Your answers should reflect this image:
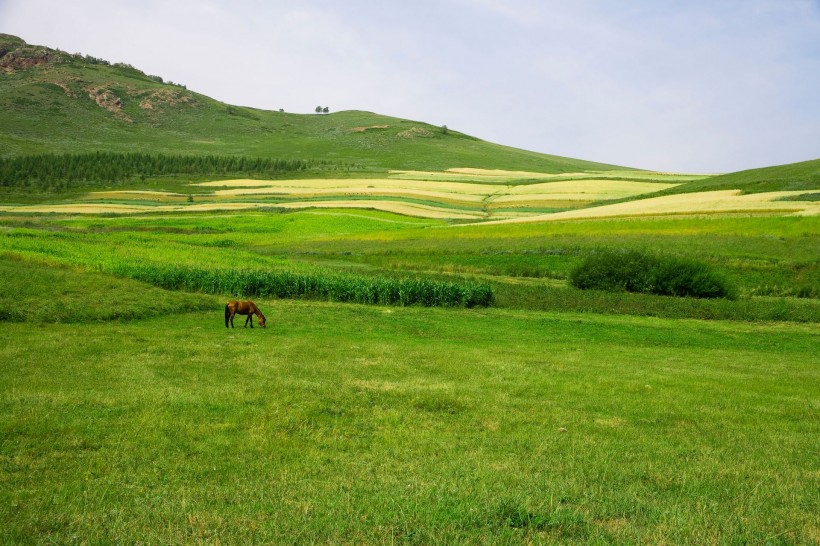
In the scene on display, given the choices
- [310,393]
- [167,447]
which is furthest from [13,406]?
[310,393]

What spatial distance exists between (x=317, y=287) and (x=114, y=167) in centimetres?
12729

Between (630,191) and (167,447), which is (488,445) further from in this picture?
(630,191)

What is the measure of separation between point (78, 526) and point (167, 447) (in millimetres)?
3174

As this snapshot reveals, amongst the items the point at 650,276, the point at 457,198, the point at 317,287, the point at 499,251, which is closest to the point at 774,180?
the point at 457,198

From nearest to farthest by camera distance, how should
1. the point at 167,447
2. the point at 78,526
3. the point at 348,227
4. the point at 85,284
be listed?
the point at 78,526 → the point at 167,447 → the point at 85,284 → the point at 348,227

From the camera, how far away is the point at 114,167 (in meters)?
148

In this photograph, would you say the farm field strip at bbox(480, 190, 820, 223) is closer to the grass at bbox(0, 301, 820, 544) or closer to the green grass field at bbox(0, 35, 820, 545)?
the green grass field at bbox(0, 35, 820, 545)

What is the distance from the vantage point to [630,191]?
119m

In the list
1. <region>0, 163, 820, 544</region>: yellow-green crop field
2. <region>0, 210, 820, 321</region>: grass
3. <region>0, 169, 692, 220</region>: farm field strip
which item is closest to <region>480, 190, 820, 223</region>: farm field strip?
<region>0, 210, 820, 321</region>: grass

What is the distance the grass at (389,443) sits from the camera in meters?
7.47

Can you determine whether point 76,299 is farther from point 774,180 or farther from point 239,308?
point 774,180

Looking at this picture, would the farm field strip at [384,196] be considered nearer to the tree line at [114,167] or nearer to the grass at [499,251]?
the tree line at [114,167]

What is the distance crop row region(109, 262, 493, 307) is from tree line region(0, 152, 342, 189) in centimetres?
10292

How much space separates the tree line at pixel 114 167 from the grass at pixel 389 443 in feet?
414
